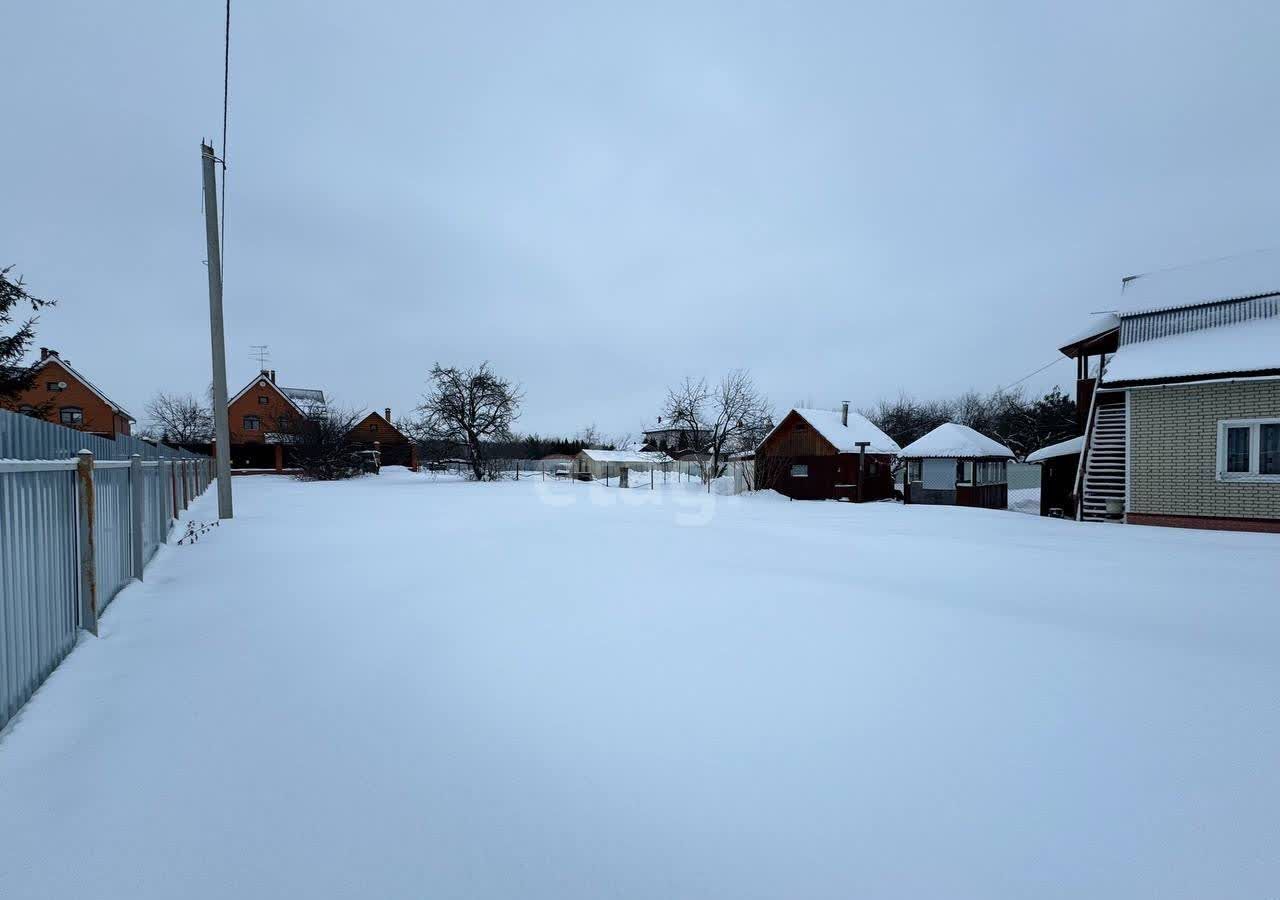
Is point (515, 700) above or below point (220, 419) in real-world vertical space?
below

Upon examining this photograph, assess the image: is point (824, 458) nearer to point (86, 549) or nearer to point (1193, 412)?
point (1193, 412)

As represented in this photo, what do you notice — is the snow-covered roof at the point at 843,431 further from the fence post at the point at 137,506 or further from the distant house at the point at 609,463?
the distant house at the point at 609,463

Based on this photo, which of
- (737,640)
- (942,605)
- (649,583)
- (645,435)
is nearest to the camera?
(737,640)

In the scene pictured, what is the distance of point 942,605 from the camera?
16.8 feet

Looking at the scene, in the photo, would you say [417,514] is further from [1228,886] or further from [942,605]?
[1228,886]

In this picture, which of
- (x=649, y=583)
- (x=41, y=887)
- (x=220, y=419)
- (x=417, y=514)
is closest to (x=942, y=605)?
(x=649, y=583)

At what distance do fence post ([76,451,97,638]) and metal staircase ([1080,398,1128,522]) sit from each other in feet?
59.1

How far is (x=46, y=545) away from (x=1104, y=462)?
18.4 metres

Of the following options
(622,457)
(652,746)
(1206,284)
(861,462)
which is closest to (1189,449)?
(1206,284)

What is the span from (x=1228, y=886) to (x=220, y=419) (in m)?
14.1

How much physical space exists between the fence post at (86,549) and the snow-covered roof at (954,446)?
26.2 m

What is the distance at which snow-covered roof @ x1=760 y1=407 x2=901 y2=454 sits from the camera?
2581 cm

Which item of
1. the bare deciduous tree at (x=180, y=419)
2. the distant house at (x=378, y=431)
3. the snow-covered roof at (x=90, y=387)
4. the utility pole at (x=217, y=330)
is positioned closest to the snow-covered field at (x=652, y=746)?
the utility pole at (x=217, y=330)

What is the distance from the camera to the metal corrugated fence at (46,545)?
9.89 feet
